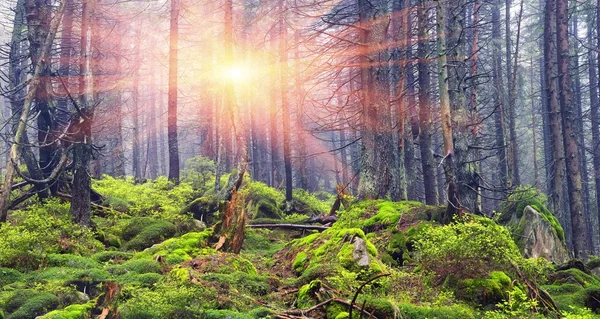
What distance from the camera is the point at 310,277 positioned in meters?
7.10

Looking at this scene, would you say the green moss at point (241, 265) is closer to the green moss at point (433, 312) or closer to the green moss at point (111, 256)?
the green moss at point (111, 256)

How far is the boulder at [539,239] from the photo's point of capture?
34.0 ft

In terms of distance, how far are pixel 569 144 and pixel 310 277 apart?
11.8m

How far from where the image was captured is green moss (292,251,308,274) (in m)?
8.80

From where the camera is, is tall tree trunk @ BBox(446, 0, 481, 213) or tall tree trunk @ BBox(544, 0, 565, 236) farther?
tall tree trunk @ BBox(544, 0, 565, 236)

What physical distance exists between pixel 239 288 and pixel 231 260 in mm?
1651

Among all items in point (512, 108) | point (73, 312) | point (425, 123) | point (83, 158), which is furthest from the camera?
point (512, 108)

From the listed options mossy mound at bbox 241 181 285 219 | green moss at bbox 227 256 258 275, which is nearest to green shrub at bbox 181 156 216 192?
mossy mound at bbox 241 181 285 219

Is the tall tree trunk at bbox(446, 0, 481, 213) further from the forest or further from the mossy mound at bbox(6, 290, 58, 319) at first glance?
the mossy mound at bbox(6, 290, 58, 319)

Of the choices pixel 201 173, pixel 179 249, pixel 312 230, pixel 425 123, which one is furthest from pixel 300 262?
pixel 201 173

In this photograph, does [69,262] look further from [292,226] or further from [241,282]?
[292,226]

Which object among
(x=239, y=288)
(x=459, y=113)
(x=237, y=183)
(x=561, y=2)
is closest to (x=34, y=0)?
(x=237, y=183)

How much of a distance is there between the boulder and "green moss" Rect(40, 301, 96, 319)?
9.07 metres

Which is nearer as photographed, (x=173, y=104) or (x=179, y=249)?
(x=179, y=249)
